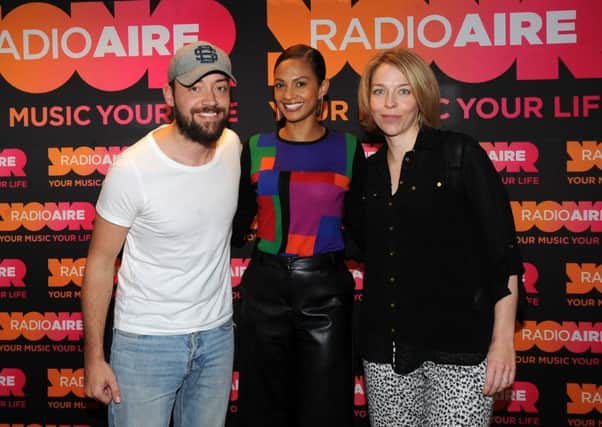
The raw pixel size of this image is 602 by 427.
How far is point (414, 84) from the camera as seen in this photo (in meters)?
1.99

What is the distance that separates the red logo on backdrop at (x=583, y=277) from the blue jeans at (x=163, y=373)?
1.91m

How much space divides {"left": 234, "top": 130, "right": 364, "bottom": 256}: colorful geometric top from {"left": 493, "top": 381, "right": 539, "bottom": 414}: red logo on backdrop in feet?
4.88

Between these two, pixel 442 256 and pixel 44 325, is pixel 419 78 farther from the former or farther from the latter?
pixel 44 325

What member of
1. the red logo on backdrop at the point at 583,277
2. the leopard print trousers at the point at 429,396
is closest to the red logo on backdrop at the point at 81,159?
the leopard print trousers at the point at 429,396

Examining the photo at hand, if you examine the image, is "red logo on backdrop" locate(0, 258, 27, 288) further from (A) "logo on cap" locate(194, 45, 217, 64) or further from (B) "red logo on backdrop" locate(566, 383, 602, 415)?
(B) "red logo on backdrop" locate(566, 383, 602, 415)

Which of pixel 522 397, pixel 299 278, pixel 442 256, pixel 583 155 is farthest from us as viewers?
pixel 522 397

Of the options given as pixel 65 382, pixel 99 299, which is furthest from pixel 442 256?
pixel 65 382

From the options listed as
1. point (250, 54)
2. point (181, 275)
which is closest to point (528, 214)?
point (250, 54)

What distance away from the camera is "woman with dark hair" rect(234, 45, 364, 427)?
2291mm

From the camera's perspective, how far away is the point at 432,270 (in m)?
1.97

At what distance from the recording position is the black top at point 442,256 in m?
1.90

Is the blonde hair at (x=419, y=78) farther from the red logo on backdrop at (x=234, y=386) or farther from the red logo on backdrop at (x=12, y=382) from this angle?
the red logo on backdrop at (x=12, y=382)

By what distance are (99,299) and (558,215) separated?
2288 mm

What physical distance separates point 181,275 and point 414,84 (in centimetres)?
102
